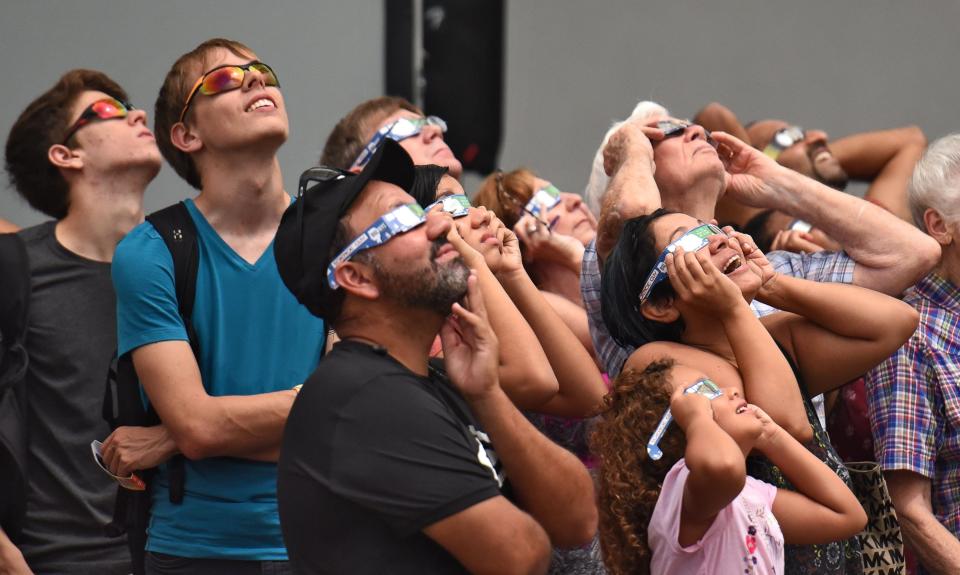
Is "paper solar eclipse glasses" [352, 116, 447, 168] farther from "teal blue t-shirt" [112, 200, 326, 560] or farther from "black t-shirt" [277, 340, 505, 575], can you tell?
"black t-shirt" [277, 340, 505, 575]

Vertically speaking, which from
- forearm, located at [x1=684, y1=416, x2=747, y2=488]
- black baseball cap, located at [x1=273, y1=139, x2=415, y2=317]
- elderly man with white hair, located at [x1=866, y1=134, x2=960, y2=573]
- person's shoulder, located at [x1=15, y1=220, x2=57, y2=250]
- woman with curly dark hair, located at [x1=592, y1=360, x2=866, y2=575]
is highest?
black baseball cap, located at [x1=273, y1=139, x2=415, y2=317]

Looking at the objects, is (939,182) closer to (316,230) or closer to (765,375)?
(765,375)

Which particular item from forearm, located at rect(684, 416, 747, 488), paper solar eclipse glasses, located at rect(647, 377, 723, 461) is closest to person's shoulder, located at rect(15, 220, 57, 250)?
paper solar eclipse glasses, located at rect(647, 377, 723, 461)

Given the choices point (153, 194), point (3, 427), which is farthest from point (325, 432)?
point (153, 194)

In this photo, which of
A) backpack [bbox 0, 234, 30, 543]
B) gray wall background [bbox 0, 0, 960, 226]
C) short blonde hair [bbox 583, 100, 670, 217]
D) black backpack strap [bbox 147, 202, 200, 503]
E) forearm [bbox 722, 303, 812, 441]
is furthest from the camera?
gray wall background [bbox 0, 0, 960, 226]

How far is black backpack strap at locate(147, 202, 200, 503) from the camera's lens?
3057mm

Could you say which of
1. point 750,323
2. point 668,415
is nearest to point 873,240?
point 750,323

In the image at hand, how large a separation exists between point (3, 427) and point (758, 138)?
124 inches

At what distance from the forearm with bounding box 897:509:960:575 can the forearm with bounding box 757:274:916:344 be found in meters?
0.64

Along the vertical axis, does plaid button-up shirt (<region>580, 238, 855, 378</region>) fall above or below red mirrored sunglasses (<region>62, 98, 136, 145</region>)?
below

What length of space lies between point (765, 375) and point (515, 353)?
543mm

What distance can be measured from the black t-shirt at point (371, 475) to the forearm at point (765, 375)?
72 centimetres

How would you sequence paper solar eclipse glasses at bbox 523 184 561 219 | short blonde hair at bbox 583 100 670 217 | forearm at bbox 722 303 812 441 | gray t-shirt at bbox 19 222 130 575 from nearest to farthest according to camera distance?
forearm at bbox 722 303 812 441
gray t-shirt at bbox 19 222 130 575
short blonde hair at bbox 583 100 670 217
paper solar eclipse glasses at bbox 523 184 561 219

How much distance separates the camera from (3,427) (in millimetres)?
3607
